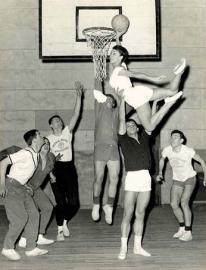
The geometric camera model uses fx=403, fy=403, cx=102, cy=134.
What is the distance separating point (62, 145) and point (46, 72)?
8.66ft

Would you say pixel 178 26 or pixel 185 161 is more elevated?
pixel 178 26

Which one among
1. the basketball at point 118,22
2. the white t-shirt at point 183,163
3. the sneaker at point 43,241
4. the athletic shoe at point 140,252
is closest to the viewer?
the athletic shoe at point 140,252

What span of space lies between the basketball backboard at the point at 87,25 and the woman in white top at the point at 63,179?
1.41 meters

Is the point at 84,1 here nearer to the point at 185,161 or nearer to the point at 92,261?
the point at 185,161

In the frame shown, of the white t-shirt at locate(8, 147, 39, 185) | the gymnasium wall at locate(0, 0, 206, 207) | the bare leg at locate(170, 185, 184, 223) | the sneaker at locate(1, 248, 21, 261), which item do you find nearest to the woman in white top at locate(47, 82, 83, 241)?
the white t-shirt at locate(8, 147, 39, 185)

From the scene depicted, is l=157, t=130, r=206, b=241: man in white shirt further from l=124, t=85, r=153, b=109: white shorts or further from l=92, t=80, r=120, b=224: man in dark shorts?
l=124, t=85, r=153, b=109: white shorts

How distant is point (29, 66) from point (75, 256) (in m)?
4.37

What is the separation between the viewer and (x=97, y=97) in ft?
17.7

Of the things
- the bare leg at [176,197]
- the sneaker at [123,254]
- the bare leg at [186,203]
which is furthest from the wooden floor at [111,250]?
the bare leg at [176,197]

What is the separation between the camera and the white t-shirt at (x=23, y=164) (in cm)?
461

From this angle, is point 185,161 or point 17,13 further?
point 17,13

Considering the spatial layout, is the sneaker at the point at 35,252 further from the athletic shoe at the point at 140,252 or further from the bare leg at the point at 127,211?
the athletic shoe at the point at 140,252

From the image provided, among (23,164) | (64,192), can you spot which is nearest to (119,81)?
(23,164)

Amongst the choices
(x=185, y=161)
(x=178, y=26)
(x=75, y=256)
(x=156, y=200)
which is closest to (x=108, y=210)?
(x=75, y=256)
